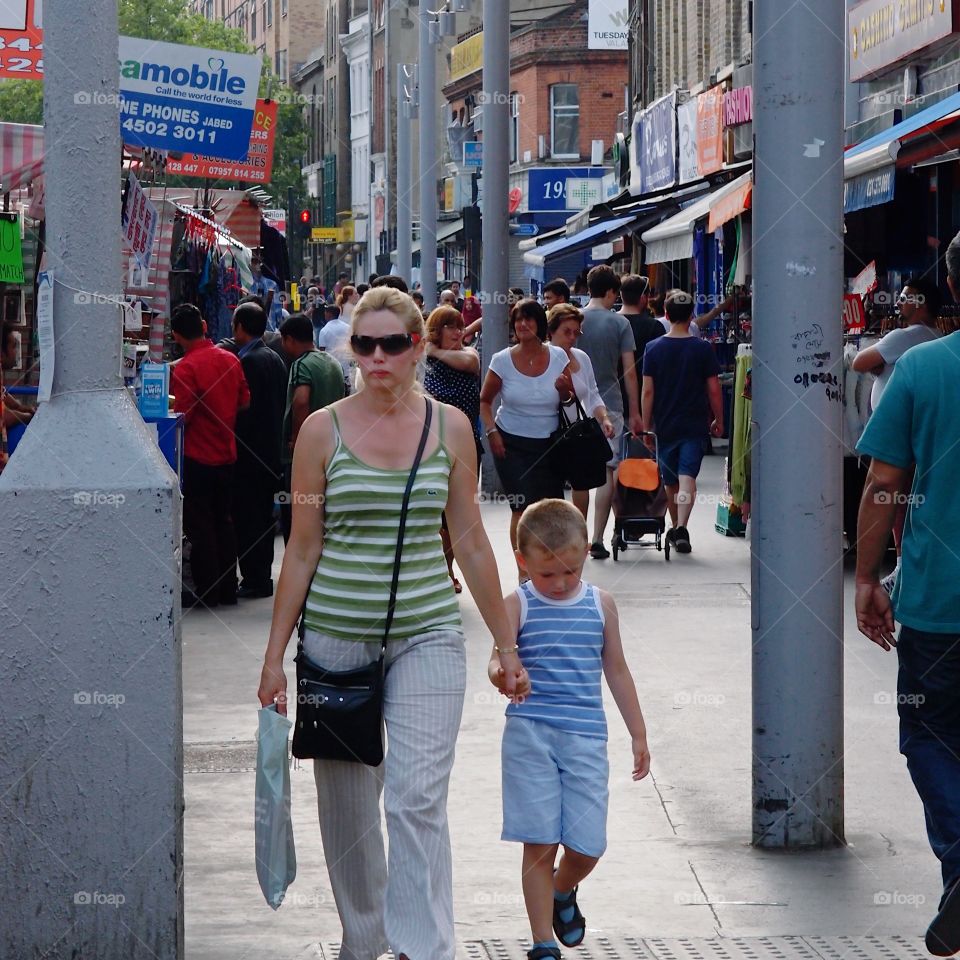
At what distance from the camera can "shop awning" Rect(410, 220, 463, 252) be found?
54281mm

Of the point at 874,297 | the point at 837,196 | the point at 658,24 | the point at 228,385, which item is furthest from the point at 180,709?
the point at 658,24

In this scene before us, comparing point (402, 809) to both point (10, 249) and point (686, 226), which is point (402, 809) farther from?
point (686, 226)

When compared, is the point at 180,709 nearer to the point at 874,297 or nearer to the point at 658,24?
the point at 874,297

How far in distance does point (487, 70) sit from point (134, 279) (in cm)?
799

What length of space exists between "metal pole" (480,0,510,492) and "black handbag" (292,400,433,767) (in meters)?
13.2

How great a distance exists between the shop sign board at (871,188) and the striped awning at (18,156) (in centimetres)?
546

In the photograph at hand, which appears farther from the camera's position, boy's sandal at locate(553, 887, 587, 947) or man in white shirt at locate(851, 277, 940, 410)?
man in white shirt at locate(851, 277, 940, 410)

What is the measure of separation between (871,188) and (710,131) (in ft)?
45.8

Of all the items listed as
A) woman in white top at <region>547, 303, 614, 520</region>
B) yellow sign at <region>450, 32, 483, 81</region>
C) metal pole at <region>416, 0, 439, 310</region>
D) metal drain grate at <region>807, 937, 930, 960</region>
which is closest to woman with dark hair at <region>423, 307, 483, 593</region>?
woman in white top at <region>547, 303, 614, 520</region>

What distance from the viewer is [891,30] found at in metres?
17.0

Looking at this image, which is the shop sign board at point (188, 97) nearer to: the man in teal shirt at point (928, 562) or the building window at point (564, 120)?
the man in teal shirt at point (928, 562)

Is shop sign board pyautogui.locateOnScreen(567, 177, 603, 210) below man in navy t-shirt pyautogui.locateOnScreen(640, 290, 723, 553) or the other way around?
the other way around

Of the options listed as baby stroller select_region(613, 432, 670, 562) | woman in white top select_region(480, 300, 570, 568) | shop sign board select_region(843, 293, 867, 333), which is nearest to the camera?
woman in white top select_region(480, 300, 570, 568)

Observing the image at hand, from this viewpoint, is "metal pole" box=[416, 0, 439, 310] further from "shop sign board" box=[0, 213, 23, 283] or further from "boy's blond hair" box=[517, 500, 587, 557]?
"boy's blond hair" box=[517, 500, 587, 557]
